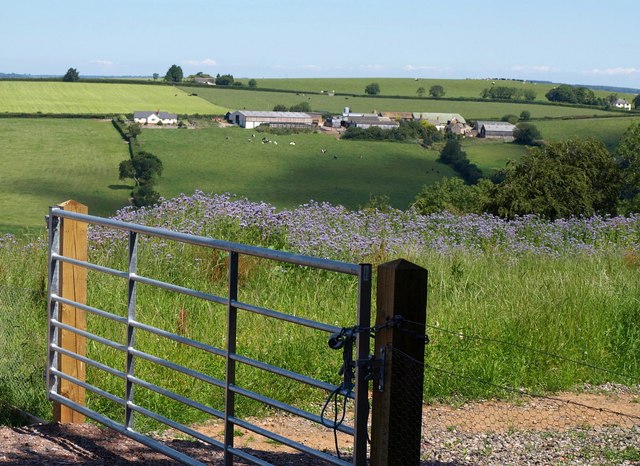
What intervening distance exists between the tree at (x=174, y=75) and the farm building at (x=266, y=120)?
53.2ft

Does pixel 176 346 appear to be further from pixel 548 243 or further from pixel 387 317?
pixel 548 243

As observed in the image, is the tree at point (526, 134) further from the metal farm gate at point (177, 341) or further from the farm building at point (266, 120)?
the metal farm gate at point (177, 341)

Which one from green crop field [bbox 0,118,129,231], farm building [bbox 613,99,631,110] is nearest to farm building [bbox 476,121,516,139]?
farm building [bbox 613,99,631,110]

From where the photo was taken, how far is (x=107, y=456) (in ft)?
19.8

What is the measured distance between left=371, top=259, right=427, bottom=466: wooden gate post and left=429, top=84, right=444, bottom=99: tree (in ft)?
345

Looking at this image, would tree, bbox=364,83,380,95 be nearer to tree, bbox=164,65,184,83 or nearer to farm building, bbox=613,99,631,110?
tree, bbox=164,65,184,83

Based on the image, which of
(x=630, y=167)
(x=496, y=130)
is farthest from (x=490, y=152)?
(x=630, y=167)

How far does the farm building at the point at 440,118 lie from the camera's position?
8206 centimetres

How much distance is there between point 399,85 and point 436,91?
8.34m

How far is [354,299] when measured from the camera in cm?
976

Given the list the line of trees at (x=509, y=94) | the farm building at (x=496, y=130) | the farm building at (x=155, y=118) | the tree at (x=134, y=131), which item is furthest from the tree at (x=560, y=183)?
the line of trees at (x=509, y=94)

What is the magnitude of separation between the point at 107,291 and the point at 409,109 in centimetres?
8900

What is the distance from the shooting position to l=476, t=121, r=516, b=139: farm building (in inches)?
2968

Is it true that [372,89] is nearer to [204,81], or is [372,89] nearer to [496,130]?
[204,81]
